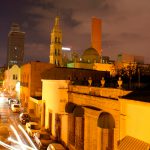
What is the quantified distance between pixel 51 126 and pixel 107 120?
50.7ft

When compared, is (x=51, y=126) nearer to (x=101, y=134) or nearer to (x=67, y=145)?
(x=67, y=145)

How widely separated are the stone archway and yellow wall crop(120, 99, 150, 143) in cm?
130

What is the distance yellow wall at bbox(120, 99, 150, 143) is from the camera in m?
14.1

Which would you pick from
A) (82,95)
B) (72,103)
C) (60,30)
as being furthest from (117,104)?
(60,30)

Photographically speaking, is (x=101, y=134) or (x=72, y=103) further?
(x=72, y=103)

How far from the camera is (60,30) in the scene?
221 feet

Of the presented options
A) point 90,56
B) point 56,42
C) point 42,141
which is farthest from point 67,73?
point 90,56

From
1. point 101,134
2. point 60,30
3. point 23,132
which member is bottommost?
point 23,132

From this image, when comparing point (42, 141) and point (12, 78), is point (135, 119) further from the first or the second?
point (12, 78)

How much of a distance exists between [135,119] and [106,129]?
13.0 feet

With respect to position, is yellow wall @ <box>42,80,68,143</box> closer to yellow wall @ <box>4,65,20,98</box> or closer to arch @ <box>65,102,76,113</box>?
arch @ <box>65,102,76,113</box>

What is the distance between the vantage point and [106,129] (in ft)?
61.6

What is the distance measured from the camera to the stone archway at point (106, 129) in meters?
17.8

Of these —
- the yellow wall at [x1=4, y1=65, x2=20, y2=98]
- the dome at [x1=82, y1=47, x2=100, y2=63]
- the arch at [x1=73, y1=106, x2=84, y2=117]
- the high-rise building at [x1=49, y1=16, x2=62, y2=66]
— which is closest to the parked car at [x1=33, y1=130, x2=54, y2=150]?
the arch at [x1=73, y1=106, x2=84, y2=117]
